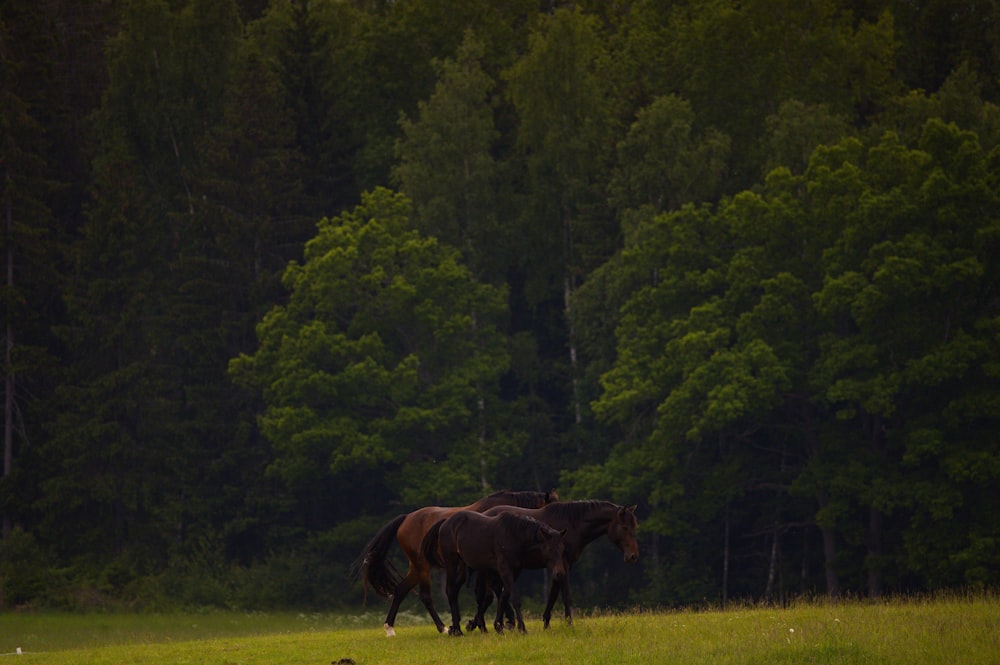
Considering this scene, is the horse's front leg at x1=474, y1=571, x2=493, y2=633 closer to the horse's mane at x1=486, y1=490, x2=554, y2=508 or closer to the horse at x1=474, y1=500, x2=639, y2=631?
the horse at x1=474, y1=500, x2=639, y2=631

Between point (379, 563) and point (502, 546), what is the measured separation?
12.7ft

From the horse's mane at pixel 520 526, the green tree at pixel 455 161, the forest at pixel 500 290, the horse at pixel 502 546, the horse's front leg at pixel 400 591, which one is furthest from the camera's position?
the green tree at pixel 455 161

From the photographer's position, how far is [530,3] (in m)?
76.2

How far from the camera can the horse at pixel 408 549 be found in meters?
23.8

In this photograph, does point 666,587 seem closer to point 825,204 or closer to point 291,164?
point 825,204

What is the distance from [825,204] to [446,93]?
19.6 metres

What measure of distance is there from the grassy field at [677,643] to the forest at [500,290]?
25.4 meters

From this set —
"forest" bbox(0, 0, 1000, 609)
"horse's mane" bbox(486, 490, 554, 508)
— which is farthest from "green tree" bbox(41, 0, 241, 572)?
"horse's mane" bbox(486, 490, 554, 508)

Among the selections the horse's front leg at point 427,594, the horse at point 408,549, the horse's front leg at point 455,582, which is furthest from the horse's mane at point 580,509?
the horse's front leg at point 427,594

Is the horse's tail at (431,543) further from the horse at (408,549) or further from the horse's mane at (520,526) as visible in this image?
the horse's mane at (520,526)

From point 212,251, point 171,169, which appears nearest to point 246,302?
point 212,251

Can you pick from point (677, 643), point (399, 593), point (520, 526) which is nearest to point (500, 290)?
point (399, 593)

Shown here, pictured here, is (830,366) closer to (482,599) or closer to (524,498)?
(524,498)

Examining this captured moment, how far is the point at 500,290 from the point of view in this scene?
6406 centimetres
